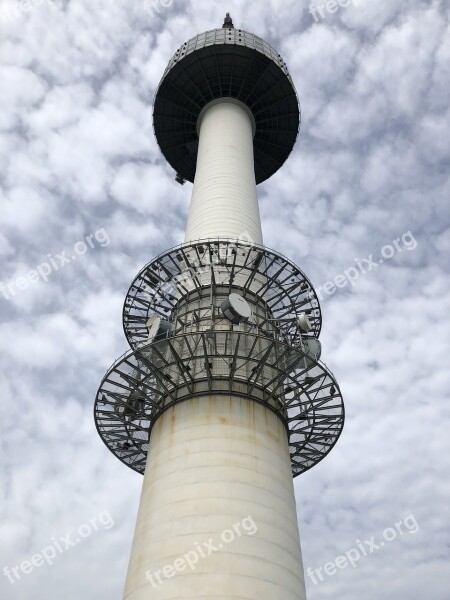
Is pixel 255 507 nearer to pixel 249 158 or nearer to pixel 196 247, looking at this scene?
pixel 196 247

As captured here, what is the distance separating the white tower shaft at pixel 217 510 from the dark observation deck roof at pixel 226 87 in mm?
33616

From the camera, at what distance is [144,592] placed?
64.1 feet

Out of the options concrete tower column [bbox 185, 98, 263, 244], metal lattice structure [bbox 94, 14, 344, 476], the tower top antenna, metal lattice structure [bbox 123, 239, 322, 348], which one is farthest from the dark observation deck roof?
metal lattice structure [bbox 123, 239, 322, 348]

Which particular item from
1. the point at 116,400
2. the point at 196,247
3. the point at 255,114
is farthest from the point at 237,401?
the point at 255,114

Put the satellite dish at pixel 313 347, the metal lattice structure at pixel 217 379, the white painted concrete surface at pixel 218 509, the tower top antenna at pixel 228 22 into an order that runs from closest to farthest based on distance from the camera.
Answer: the white painted concrete surface at pixel 218 509
the metal lattice structure at pixel 217 379
the satellite dish at pixel 313 347
the tower top antenna at pixel 228 22

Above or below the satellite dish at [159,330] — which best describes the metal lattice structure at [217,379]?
below

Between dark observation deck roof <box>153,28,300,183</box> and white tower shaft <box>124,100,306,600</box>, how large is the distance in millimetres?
33616

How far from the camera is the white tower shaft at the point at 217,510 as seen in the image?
1927 cm

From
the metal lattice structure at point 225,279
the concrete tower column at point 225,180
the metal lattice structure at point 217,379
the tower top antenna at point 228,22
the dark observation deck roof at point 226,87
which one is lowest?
→ the metal lattice structure at point 217,379

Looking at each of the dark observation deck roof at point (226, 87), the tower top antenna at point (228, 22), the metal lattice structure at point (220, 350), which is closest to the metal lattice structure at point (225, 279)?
the metal lattice structure at point (220, 350)

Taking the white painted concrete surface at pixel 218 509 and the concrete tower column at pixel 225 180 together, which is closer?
the white painted concrete surface at pixel 218 509

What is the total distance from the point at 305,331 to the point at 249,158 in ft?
59.6

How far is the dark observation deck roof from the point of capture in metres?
47.9

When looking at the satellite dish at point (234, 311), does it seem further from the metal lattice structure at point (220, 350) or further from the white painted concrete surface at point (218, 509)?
the white painted concrete surface at point (218, 509)
